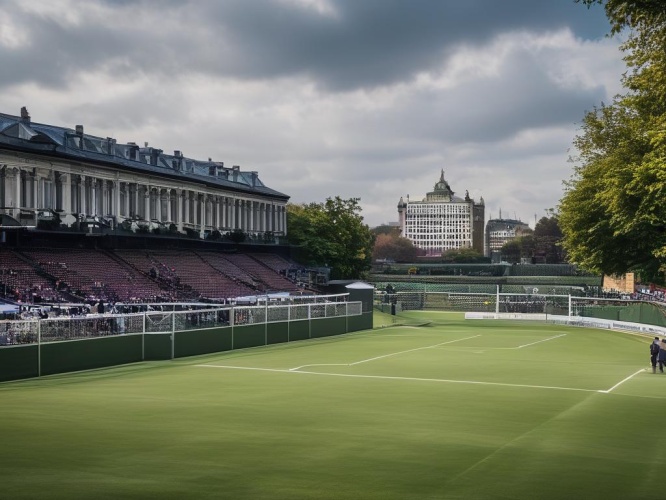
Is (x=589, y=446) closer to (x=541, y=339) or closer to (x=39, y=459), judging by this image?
(x=39, y=459)

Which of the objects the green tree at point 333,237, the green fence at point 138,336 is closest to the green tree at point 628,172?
the green fence at point 138,336

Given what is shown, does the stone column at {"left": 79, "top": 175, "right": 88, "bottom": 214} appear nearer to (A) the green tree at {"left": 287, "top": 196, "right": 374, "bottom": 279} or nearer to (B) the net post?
(A) the green tree at {"left": 287, "top": 196, "right": 374, "bottom": 279}

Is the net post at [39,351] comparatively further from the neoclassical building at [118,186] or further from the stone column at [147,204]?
the stone column at [147,204]

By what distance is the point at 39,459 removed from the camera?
1565 cm

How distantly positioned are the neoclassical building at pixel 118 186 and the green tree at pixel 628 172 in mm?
37672

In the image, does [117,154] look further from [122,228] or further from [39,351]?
[39,351]

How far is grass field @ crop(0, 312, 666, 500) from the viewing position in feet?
46.2

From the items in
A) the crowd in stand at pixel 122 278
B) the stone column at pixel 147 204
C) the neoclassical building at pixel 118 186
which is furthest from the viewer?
the stone column at pixel 147 204

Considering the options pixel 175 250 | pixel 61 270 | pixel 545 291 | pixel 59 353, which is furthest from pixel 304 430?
pixel 545 291

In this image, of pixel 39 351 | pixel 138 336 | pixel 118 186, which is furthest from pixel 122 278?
pixel 39 351

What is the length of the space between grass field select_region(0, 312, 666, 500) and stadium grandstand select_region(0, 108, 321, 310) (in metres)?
25.6

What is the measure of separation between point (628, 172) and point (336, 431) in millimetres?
40145

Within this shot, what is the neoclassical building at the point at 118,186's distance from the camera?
67.5 meters

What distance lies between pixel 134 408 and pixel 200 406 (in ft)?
5.95
